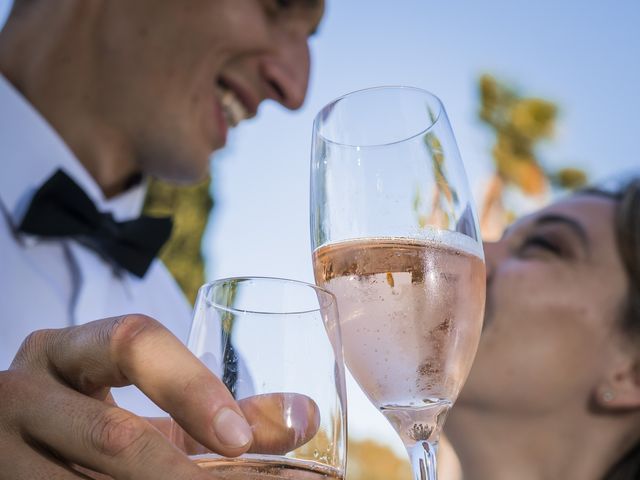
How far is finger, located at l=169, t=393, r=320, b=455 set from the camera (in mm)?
824

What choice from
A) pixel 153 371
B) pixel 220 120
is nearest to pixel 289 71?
pixel 220 120

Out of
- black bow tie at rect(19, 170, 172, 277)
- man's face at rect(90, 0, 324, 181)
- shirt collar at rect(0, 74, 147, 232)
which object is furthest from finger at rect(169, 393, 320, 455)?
man's face at rect(90, 0, 324, 181)

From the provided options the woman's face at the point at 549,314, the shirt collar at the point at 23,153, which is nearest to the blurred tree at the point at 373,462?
the woman's face at the point at 549,314

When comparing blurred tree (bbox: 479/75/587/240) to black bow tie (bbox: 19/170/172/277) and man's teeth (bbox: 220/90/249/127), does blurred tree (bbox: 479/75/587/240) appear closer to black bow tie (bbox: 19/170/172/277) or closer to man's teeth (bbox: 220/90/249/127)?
man's teeth (bbox: 220/90/249/127)

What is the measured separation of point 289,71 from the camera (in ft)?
9.56

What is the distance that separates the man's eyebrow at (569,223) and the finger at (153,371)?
2.67m

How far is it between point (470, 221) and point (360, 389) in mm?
317

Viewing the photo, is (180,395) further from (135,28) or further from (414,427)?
(135,28)

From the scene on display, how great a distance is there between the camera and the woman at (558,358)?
2.80 metres

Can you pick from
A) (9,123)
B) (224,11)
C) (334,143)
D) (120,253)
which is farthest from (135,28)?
(334,143)

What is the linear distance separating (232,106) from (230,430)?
2.28 m

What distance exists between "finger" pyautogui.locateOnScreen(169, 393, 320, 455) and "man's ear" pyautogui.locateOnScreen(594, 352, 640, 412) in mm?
2538

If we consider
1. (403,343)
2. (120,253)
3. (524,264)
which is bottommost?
(524,264)

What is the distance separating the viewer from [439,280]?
3.19ft
